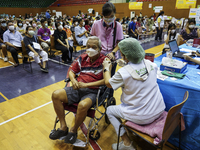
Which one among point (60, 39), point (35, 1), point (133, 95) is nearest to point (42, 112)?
point (133, 95)

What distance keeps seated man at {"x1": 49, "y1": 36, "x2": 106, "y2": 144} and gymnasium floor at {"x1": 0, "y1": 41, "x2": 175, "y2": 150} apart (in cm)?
25

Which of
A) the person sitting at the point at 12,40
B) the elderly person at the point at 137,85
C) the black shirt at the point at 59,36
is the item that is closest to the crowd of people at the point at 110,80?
the elderly person at the point at 137,85

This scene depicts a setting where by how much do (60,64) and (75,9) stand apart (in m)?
17.7

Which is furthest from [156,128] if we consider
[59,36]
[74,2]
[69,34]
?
[74,2]

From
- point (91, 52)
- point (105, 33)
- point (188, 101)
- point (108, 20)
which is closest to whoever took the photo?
point (188, 101)

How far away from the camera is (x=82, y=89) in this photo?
76.3 inches

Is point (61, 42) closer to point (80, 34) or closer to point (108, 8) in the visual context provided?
point (80, 34)

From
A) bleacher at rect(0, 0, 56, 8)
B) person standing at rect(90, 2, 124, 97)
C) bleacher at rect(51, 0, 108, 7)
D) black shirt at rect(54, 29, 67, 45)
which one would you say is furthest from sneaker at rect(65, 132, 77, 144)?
bleacher at rect(0, 0, 56, 8)

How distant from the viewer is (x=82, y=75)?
2041mm

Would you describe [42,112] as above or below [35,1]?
below

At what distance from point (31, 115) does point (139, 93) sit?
6.42ft

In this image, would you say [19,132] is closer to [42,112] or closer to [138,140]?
[42,112]

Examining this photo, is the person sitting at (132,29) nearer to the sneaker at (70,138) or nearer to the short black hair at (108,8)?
the short black hair at (108,8)

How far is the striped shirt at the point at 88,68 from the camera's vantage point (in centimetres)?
197
